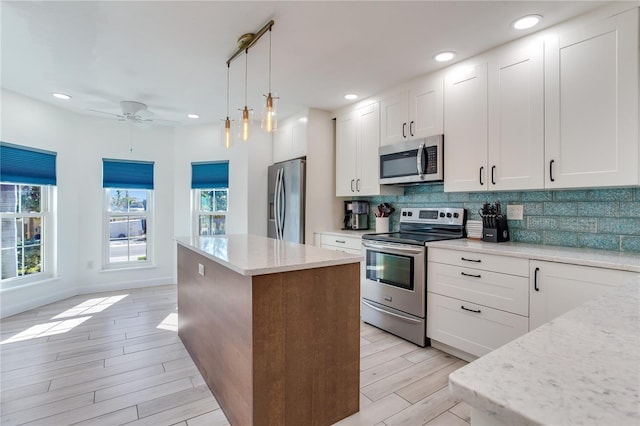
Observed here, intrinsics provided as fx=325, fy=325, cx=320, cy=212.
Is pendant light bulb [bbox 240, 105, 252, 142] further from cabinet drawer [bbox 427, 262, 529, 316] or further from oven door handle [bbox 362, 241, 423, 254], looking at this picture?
cabinet drawer [bbox 427, 262, 529, 316]

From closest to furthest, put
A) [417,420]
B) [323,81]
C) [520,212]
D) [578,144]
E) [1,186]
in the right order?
[417,420] → [578,144] → [520,212] → [323,81] → [1,186]

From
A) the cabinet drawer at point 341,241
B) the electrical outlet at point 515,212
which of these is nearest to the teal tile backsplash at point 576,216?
the electrical outlet at point 515,212

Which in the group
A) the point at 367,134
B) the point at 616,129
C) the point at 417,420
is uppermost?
the point at 367,134

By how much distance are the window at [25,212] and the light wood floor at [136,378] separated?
28.4 inches

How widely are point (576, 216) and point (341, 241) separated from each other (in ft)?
7.12

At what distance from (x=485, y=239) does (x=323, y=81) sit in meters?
2.15

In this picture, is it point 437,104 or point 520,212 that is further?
point 437,104

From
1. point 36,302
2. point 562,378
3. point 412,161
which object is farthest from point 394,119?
point 36,302

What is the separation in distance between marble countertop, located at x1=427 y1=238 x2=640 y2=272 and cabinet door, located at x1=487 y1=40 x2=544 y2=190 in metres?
0.46

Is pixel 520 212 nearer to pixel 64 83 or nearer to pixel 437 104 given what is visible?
pixel 437 104

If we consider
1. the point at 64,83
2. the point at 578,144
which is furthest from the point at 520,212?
the point at 64,83

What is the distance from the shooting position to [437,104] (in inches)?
118

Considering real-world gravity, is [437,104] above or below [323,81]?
below

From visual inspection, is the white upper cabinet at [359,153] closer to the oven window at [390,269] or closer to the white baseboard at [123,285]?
the oven window at [390,269]
